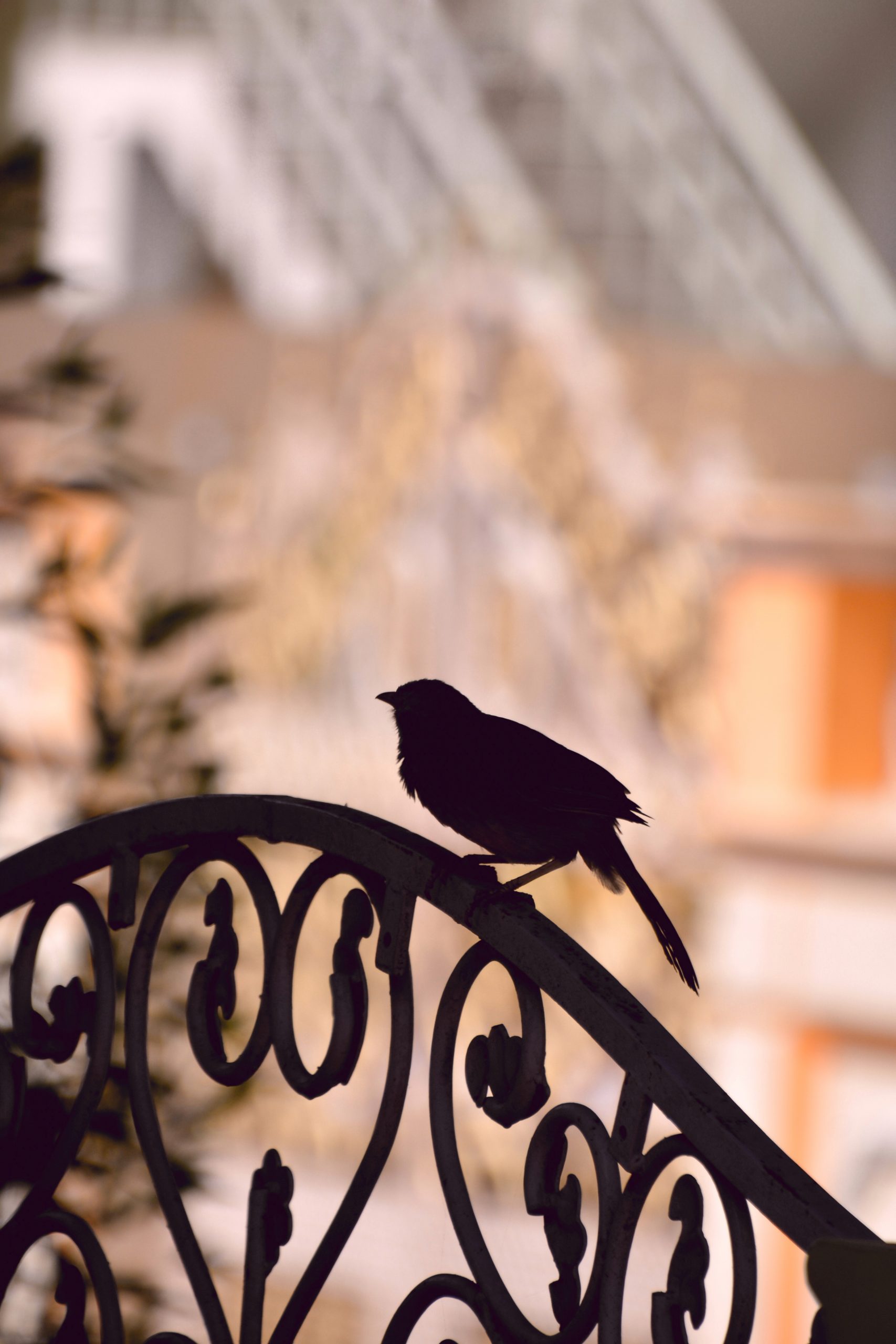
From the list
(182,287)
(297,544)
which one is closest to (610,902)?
(297,544)

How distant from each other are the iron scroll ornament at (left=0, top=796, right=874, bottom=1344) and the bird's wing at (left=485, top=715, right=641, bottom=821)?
0.24ft

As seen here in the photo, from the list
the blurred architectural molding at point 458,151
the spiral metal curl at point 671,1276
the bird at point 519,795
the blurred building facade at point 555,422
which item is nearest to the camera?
the spiral metal curl at point 671,1276

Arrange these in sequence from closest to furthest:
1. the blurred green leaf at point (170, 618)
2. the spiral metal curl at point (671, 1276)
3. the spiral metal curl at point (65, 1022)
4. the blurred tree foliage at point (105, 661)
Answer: the spiral metal curl at point (671, 1276) < the spiral metal curl at point (65, 1022) < the blurred tree foliage at point (105, 661) < the blurred green leaf at point (170, 618)

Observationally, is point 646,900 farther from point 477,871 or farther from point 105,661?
point 105,661

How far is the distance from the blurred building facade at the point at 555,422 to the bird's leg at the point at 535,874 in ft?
3.64

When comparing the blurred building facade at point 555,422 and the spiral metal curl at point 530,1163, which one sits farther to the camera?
the blurred building facade at point 555,422

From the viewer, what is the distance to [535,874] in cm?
94

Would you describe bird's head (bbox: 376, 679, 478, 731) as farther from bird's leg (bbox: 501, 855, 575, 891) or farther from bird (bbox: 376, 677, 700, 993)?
bird's leg (bbox: 501, 855, 575, 891)

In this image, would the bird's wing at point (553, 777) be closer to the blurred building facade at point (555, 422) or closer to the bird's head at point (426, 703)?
the bird's head at point (426, 703)

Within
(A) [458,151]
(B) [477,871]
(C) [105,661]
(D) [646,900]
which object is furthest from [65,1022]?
(A) [458,151]

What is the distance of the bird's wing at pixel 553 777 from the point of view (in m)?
0.91

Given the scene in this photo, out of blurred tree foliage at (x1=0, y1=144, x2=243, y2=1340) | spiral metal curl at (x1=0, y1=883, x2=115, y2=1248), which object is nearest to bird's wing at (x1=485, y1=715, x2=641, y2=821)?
spiral metal curl at (x1=0, y1=883, x2=115, y2=1248)

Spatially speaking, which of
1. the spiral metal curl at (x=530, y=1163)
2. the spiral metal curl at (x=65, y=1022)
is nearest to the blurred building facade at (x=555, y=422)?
the spiral metal curl at (x=65, y=1022)

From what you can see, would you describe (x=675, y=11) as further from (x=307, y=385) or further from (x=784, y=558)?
(x=784, y=558)
